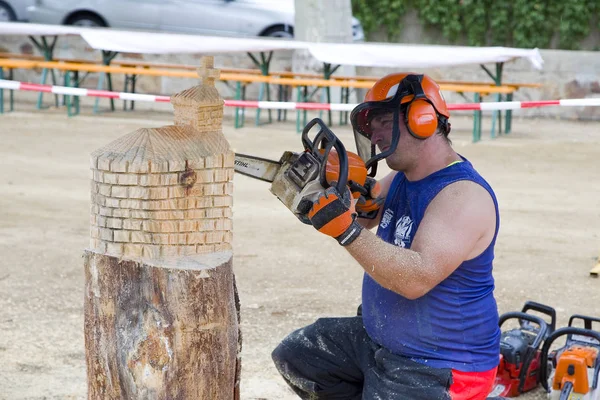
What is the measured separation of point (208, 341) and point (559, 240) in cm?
475

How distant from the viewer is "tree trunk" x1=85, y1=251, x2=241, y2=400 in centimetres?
221

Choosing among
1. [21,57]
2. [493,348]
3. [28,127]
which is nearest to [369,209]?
[493,348]

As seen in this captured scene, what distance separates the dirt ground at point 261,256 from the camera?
168 inches

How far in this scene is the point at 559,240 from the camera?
648cm

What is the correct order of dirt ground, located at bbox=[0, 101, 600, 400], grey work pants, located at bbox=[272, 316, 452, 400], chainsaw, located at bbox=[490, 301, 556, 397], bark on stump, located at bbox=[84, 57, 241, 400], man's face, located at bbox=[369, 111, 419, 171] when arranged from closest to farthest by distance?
bark on stump, located at bbox=[84, 57, 241, 400] < man's face, located at bbox=[369, 111, 419, 171] < grey work pants, located at bbox=[272, 316, 452, 400] < chainsaw, located at bbox=[490, 301, 556, 397] < dirt ground, located at bbox=[0, 101, 600, 400]

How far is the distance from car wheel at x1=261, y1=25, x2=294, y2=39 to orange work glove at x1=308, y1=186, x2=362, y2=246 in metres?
12.1

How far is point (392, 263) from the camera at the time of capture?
8.07ft

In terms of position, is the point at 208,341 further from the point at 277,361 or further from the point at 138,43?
the point at 138,43

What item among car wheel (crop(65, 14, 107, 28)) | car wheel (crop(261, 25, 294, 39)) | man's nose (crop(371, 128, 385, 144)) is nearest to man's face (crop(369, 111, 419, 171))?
man's nose (crop(371, 128, 385, 144))

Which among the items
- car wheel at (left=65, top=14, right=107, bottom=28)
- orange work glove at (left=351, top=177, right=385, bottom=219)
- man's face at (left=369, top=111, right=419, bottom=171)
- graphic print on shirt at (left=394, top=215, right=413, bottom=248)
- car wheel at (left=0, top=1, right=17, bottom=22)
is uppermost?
car wheel at (left=65, top=14, right=107, bottom=28)

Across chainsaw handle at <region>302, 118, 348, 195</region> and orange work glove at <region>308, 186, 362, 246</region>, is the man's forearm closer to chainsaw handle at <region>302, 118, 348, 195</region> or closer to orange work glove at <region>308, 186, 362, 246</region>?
orange work glove at <region>308, 186, 362, 246</region>

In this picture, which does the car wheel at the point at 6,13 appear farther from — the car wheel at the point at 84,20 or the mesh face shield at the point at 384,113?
the mesh face shield at the point at 384,113

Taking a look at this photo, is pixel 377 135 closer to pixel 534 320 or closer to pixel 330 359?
pixel 330 359

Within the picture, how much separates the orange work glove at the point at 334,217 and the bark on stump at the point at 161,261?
0.94 ft
